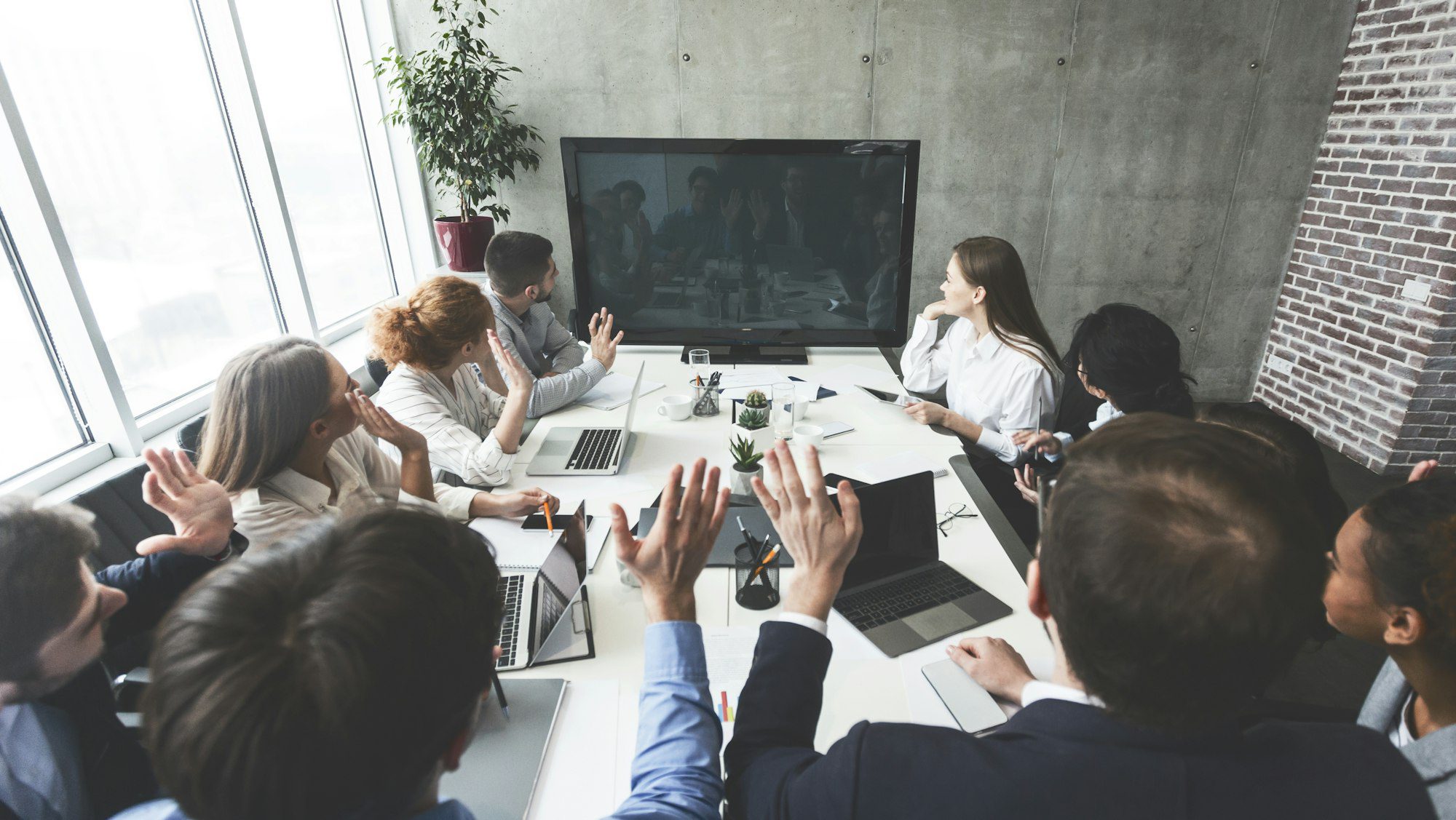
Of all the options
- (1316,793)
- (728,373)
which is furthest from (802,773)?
(728,373)

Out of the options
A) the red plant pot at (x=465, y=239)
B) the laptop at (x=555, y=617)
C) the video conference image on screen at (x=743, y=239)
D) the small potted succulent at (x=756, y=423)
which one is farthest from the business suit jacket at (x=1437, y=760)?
the red plant pot at (x=465, y=239)

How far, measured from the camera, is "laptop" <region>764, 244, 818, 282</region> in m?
2.98

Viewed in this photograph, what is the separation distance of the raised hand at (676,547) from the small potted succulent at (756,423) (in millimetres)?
1177

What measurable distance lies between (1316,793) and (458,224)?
4017mm

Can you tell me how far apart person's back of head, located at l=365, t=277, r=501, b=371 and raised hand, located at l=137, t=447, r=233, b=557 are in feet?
2.53

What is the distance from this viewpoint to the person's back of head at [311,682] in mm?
493

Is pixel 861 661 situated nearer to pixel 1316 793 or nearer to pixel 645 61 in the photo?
pixel 1316 793

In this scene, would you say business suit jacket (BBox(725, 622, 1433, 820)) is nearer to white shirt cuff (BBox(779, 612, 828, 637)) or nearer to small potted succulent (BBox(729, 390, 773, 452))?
white shirt cuff (BBox(779, 612, 828, 637))

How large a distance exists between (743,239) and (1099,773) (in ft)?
8.44

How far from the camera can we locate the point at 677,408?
94.1 inches

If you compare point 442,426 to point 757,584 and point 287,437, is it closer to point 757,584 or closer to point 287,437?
point 287,437

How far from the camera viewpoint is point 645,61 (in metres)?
3.93

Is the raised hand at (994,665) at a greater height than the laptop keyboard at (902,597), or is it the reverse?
the raised hand at (994,665)

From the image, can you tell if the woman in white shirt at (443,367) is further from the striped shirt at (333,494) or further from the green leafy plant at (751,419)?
the green leafy plant at (751,419)
